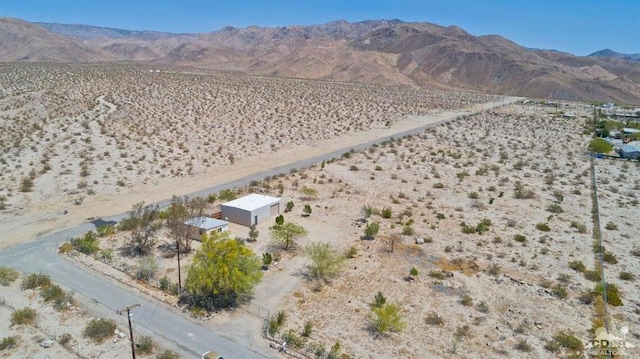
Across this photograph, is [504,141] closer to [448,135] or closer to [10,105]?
[448,135]

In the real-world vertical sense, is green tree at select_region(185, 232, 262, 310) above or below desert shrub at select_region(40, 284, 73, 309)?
above

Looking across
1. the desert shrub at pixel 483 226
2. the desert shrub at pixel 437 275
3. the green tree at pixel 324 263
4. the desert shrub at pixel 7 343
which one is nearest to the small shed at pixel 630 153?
the desert shrub at pixel 483 226

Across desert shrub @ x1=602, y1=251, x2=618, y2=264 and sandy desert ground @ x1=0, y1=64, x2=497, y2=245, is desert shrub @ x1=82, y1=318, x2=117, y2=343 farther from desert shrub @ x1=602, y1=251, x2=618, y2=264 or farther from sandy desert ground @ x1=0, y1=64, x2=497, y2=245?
desert shrub @ x1=602, y1=251, x2=618, y2=264

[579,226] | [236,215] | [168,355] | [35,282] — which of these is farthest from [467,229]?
[35,282]

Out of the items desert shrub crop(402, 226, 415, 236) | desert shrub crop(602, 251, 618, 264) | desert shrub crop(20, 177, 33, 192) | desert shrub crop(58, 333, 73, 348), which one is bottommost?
desert shrub crop(58, 333, 73, 348)

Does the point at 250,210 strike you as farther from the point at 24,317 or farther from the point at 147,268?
the point at 24,317

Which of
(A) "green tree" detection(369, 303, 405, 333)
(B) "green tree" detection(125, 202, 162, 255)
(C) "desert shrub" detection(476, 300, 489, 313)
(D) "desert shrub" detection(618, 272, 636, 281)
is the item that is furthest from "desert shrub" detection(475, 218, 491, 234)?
(B) "green tree" detection(125, 202, 162, 255)
